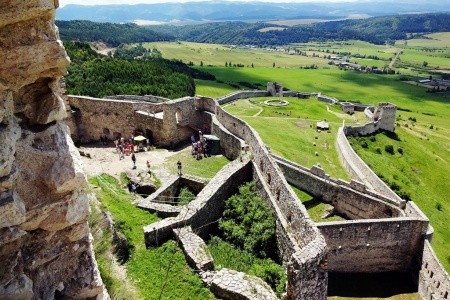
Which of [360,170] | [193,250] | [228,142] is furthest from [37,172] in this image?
[360,170]

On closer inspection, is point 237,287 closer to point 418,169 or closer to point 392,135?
point 418,169

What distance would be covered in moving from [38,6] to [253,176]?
1993cm

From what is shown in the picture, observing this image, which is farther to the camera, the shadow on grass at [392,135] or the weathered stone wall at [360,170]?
the shadow on grass at [392,135]

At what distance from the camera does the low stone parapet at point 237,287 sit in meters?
13.2

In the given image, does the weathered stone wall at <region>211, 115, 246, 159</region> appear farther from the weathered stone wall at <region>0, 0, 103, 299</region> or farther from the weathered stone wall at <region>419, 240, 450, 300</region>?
the weathered stone wall at <region>0, 0, 103, 299</region>

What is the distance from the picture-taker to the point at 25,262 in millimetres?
6023

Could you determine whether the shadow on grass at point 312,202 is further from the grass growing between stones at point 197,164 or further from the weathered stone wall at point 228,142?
the grass growing between stones at point 197,164

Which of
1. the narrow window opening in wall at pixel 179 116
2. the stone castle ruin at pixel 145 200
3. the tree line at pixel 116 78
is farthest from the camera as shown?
the tree line at pixel 116 78

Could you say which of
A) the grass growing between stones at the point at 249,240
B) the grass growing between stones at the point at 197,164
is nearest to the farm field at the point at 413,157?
the grass growing between stones at the point at 197,164

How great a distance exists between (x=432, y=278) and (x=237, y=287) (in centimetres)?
1574

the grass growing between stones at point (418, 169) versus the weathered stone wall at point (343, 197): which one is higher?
the weathered stone wall at point (343, 197)

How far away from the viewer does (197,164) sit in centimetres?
2966

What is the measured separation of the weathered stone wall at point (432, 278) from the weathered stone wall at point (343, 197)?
307cm

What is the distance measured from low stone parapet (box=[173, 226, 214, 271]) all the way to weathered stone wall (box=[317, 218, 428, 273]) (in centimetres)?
993
